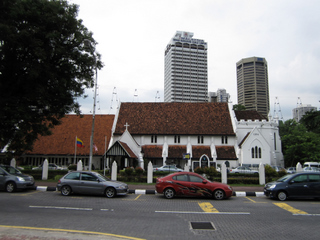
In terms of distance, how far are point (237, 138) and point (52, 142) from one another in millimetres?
27261

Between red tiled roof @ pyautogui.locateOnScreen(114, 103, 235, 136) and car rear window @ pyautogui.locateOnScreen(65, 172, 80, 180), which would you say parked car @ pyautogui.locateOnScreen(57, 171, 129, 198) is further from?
red tiled roof @ pyautogui.locateOnScreen(114, 103, 235, 136)

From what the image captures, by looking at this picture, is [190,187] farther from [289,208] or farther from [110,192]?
[289,208]

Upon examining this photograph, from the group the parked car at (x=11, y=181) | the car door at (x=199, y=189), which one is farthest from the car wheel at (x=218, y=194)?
the parked car at (x=11, y=181)

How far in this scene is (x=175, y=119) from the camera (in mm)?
39250

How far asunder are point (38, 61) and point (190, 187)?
511 inches

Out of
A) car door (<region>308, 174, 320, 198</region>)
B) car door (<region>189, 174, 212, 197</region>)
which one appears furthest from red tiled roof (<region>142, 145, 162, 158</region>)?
car door (<region>308, 174, 320, 198</region>)

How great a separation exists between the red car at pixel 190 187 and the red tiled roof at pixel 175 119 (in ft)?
73.0

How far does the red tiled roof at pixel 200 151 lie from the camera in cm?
3554

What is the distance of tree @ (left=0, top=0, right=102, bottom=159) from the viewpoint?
16.2m

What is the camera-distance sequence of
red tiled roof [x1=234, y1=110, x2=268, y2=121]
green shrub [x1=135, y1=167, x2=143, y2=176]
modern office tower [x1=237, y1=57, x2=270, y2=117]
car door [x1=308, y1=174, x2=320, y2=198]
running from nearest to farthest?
car door [x1=308, y1=174, x2=320, y2=198]
green shrub [x1=135, y1=167, x2=143, y2=176]
red tiled roof [x1=234, y1=110, x2=268, y2=121]
modern office tower [x1=237, y1=57, x2=270, y2=117]

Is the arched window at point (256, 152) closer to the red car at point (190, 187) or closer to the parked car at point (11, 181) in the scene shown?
the red car at point (190, 187)

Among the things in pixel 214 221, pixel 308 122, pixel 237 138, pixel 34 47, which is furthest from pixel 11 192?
pixel 237 138

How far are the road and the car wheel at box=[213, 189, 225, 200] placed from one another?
2.33ft

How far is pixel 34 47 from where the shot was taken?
1639cm
